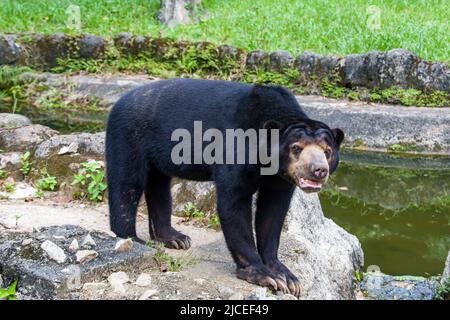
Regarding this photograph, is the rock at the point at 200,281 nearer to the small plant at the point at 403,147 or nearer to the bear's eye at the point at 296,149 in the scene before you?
the bear's eye at the point at 296,149

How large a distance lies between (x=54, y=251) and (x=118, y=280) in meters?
0.41

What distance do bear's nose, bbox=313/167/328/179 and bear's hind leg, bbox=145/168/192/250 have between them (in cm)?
144

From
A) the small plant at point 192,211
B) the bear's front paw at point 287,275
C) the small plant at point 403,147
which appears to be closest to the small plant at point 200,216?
the small plant at point 192,211

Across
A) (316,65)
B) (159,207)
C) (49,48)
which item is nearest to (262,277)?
(159,207)

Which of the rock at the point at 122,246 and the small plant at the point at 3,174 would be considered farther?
the small plant at the point at 3,174

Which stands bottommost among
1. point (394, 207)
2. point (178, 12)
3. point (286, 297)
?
point (394, 207)

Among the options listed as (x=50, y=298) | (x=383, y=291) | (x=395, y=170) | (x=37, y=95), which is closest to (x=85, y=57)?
(x=37, y=95)

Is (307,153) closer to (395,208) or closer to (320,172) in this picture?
(320,172)

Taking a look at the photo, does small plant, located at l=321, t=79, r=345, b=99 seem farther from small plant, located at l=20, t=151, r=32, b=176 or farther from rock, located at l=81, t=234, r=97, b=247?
rock, located at l=81, t=234, r=97, b=247

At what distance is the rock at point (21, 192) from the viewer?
593 cm

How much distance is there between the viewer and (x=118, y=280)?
3828mm

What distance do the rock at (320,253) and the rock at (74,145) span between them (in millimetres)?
1940

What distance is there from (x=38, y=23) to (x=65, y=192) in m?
8.02

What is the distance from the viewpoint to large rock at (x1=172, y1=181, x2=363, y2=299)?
4535mm
